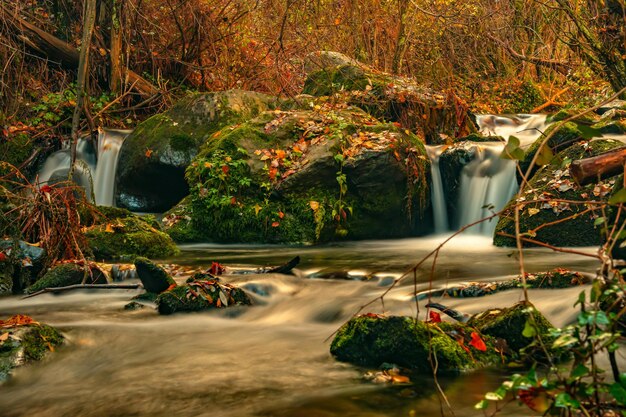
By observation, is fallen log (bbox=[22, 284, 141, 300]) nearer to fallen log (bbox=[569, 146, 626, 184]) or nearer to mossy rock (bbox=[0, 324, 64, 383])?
mossy rock (bbox=[0, 324, 64, 383])

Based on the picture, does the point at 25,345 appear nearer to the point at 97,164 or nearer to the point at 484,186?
the point at 484,186

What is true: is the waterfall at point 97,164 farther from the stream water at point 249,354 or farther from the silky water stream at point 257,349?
the stream water at point 249,354

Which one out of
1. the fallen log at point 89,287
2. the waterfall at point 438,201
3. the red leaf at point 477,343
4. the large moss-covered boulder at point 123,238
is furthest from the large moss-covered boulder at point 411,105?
the red leaf at point 477,343

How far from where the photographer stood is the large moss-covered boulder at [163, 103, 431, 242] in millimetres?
10906

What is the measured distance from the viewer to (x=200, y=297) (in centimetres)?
642

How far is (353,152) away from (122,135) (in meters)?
4.76

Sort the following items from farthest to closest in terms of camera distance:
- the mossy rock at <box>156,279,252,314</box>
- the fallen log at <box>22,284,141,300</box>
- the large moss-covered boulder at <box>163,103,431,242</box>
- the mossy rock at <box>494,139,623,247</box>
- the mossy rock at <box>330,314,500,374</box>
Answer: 1. the large moss-covered boulder at <box>163,103,431,242</box>
2. the mossy rock at <box>494,139,623,247</box>
3. the fallen log at <box>22,284,141,300</box>
4. the mossy rock at <box>156,279,252,314</box>
5. the mossy rock at <box>330,314,500,374</box>

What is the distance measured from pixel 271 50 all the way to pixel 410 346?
13.1m

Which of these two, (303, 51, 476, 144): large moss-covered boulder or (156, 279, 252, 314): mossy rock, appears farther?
(303, 51, 476, 144): large moss-covered boulder

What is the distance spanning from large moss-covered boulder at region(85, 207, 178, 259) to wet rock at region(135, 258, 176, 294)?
7.92 feet

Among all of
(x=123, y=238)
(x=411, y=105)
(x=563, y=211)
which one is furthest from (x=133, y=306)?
(x=411, y=105)

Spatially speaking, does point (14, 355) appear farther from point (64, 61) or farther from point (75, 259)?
point (64, 61)

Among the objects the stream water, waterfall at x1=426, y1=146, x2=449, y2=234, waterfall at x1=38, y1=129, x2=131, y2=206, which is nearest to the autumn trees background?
waterfall at x1=38, y1=129, x2=131, y2=206

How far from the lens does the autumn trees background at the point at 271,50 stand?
13648mm
